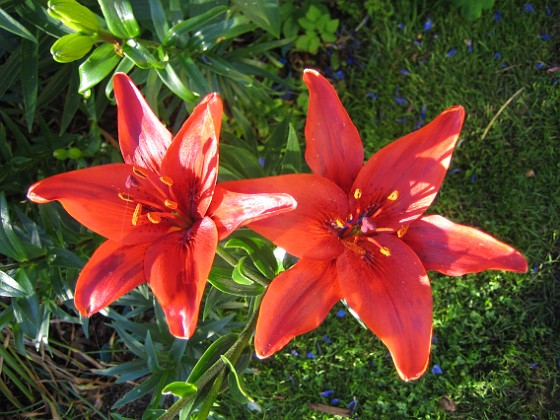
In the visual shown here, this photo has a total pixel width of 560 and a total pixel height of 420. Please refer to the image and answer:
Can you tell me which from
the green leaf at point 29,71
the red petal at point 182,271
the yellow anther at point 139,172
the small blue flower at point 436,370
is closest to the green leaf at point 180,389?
the red petal at point 182,271

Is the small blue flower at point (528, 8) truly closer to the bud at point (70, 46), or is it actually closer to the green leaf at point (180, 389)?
the bud at point (70, 46)

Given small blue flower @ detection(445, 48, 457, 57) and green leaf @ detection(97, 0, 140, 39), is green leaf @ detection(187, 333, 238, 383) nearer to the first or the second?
green leaf @ detection(97, 0, 140, 39)

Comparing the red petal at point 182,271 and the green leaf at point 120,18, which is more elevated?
the green leaf at point 120,18

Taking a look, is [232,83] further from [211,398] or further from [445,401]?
[445,401]

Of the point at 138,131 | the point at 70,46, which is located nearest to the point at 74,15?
the point at 70,46

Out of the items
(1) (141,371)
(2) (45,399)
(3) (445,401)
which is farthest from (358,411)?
(2) (45,399)

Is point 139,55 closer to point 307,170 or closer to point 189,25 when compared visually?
point 189,25
